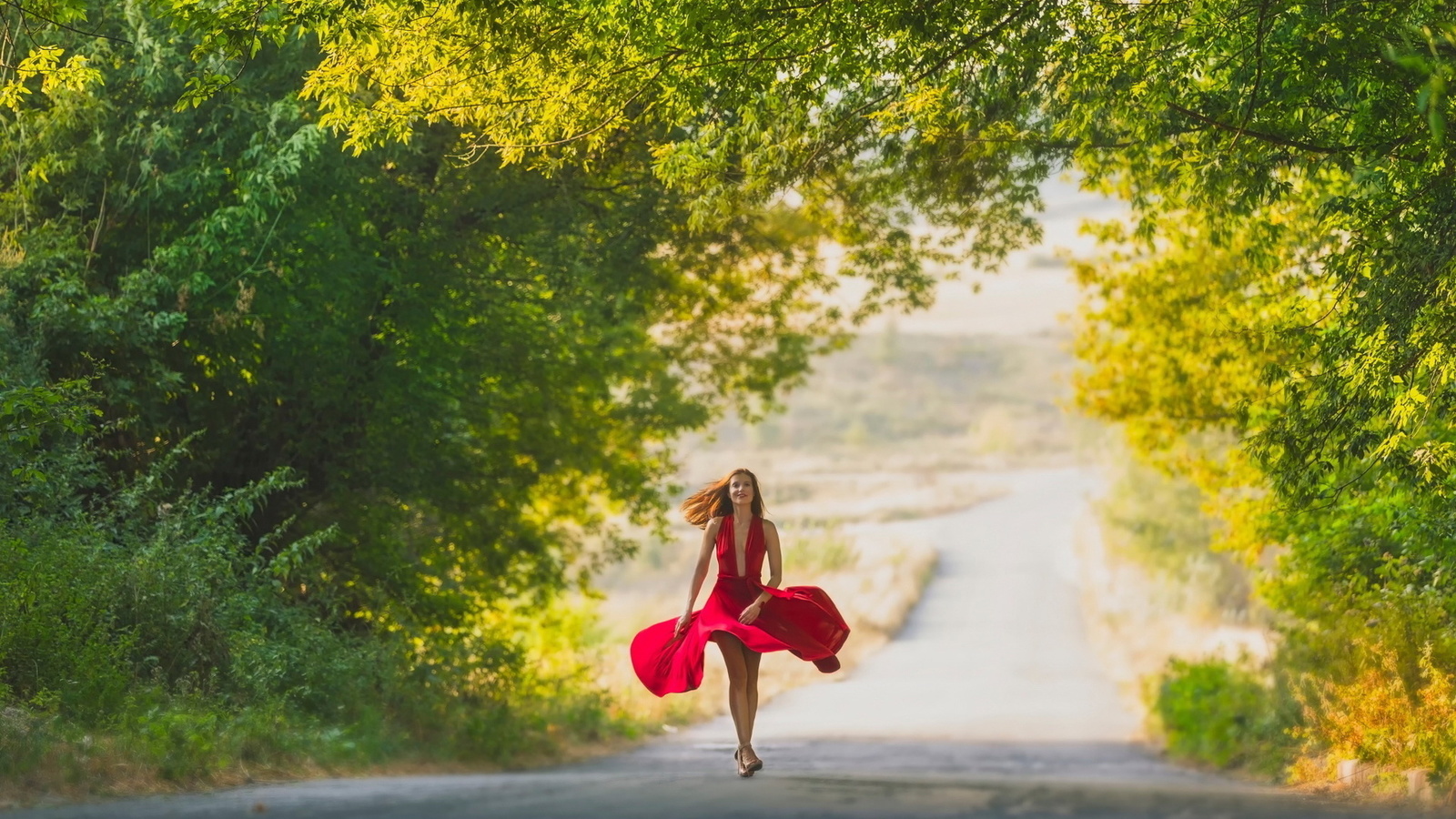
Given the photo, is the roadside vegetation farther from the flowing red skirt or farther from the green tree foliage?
the flowing red skirt

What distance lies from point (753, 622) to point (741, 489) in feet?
2.80

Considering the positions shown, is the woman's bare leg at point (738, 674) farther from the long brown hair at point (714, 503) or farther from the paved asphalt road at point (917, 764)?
the paved asphalt road at point (917, 764)

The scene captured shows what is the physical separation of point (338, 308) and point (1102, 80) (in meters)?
9.65

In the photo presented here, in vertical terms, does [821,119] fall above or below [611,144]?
below

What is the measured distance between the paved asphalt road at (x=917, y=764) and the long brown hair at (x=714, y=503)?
6.81 feet

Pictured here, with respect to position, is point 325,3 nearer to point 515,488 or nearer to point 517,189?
point 517,189

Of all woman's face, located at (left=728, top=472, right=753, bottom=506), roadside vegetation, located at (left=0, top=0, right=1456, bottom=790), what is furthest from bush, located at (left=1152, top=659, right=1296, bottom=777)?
woman's face, located at (left=728, top=472, right=753, bottom=506)

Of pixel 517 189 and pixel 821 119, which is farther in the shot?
pixel 517 189

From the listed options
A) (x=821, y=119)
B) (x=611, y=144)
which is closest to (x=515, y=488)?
(x=611, y=144)

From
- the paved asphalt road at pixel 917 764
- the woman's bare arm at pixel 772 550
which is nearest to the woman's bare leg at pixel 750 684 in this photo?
the woman's bare arm at pixel 772 550

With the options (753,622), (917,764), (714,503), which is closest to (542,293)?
(917,764)

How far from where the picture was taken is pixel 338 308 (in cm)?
1719

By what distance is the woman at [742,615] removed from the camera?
9422 mm

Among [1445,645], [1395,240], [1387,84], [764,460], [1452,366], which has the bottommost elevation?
[1445,645]
